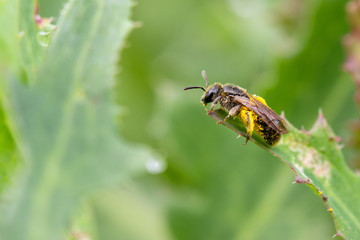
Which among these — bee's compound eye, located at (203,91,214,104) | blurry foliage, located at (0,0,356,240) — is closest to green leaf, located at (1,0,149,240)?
blurry foliage, located at (0,0,356,240)

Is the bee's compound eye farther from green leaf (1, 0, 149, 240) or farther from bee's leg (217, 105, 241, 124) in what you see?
green leaf (1, 0, 149, 240)

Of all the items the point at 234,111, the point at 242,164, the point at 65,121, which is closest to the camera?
the point at 234,111

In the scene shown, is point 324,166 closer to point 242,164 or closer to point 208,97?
point 208,97

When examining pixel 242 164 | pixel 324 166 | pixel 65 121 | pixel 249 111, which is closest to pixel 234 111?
pixel 249 111

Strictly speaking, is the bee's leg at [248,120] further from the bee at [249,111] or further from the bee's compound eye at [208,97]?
the bee's compound eye at [208,97]

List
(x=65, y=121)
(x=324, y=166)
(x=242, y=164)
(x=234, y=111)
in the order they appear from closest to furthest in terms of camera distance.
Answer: (x=324, y=166) → (x=234, y=111) → (x=65, y=121) → (x=242, y=164)

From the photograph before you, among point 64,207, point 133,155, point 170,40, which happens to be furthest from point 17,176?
point 170,40

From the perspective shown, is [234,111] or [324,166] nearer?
[324,166]
